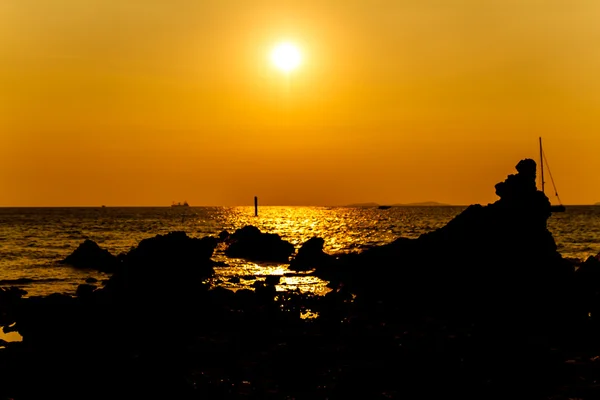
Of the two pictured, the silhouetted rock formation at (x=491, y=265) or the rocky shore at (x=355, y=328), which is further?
the silhouetted rock formation at (x=491, y=265)

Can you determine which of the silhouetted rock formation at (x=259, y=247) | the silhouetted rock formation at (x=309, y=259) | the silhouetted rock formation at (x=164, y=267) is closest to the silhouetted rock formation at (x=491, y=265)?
the silhouetted rock formation at (x=164, y=267)

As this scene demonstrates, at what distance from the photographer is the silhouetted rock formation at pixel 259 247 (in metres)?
70.1

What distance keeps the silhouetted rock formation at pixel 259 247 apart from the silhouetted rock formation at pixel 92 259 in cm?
1721

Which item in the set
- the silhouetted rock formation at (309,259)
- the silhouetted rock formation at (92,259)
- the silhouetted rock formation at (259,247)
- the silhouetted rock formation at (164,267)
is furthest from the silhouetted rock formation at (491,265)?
the silhouetted rock formation at (259,247)

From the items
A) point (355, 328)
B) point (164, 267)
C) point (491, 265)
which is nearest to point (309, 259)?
point (164, 267)

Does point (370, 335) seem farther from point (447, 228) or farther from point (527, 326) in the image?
point (447, 228)

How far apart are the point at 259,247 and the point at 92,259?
20889 millimetres

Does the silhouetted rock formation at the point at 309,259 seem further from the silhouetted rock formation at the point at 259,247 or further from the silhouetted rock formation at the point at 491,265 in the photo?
the silhouetted rock formation at the point at 491,265

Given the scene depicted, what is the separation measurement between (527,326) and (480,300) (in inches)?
235

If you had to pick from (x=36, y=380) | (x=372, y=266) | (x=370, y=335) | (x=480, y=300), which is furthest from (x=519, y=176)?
(x=36, y=380)

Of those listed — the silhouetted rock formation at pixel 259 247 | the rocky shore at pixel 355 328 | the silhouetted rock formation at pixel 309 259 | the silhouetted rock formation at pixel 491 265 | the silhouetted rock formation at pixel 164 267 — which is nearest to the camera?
the rocky shore at pixel 355 328

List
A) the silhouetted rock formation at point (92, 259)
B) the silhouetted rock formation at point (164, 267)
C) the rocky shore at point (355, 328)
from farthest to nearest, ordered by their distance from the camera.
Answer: the silhouetted rock formation at point (92, 259)
the silhouetted rock formation at point (164, 267)
the rocky shore at point (355, 328)

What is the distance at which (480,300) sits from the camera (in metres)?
34.0

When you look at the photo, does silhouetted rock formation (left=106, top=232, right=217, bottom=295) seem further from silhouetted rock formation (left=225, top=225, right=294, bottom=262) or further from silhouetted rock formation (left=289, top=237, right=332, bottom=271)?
silhouetted rock formation (left=225, top=225, right=294, bottom=262)
